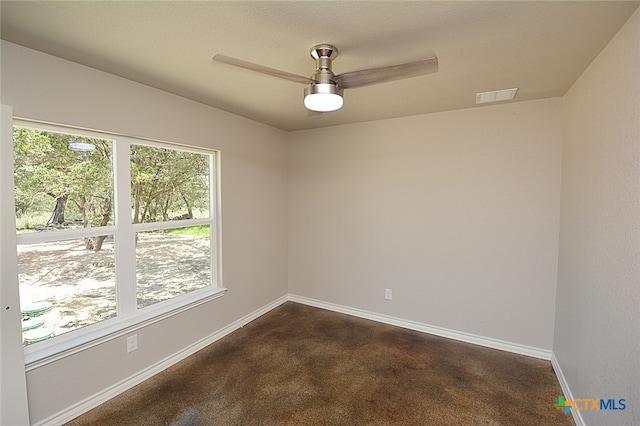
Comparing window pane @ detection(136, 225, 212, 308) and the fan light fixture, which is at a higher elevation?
the fan light fixture

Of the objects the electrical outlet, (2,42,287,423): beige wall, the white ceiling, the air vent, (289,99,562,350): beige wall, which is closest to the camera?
the white ceiling

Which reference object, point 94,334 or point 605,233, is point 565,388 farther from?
point 94,334

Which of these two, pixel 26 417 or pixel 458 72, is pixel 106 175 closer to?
pixel 26 417

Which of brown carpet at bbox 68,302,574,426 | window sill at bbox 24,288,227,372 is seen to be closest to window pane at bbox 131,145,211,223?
window sill at bbox 24,288,227,372

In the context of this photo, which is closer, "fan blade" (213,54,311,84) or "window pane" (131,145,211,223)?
"fan blade" (213,54,311,84)

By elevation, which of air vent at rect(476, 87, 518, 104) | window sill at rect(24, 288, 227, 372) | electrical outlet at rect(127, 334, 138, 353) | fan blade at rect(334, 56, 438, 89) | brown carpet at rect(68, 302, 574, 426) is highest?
air vent at rect(476, 87, 518, 104)

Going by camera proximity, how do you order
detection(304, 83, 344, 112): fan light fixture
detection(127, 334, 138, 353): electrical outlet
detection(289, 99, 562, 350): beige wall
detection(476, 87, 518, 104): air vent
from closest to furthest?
detection(304, 83, 344, 112): fan light fixture
detection(127, 334, 138, 353): electrical outlet
detection(476, 87, 518, 104): air vent
detection(289, 99, 562, 350): beige wall

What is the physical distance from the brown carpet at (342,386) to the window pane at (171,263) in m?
0.65

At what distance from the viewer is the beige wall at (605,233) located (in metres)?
1.30

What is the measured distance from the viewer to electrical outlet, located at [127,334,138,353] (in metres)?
2.18

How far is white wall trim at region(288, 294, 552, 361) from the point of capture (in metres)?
2.64

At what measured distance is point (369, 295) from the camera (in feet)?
11.3

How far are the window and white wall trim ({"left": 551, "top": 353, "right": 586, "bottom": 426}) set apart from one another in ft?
9.86

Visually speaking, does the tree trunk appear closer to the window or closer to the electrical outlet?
the window
